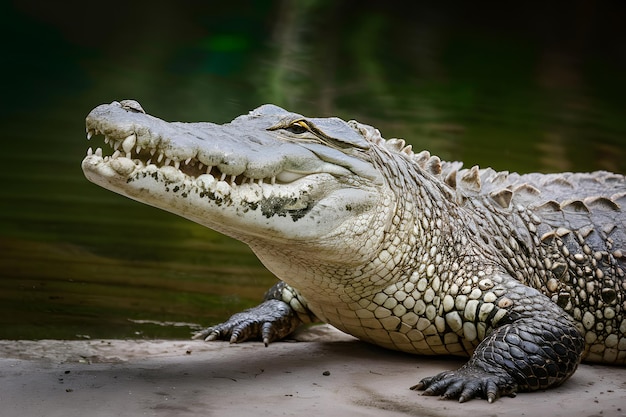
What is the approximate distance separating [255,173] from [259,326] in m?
1.09

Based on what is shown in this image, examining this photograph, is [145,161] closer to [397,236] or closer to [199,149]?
[199,149]

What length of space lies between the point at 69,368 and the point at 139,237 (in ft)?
9.36

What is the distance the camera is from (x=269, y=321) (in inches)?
151

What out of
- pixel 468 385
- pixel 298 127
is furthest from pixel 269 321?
pixel 468 385

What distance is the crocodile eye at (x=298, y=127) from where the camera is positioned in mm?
3236

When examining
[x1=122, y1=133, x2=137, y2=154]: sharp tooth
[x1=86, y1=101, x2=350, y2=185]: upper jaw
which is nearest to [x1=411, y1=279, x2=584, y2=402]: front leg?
[x1=86, y1=101, x2=350, y2=185]: upper jaw

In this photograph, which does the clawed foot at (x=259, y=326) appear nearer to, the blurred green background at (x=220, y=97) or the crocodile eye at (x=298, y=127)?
the blurred green background at (x=220, y=97)

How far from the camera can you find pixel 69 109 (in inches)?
378

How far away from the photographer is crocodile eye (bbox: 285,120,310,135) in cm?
324

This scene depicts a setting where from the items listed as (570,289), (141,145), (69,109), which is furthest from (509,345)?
(69,109)

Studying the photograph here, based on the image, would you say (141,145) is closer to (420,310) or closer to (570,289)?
(420,310)

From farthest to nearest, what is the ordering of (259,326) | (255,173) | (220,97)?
1. (220,97)
2. (259,326)
3. (255,173)

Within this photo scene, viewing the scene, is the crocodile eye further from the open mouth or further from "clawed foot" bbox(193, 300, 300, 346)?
"clawed foot" bbox(193, 300, 300, 346)

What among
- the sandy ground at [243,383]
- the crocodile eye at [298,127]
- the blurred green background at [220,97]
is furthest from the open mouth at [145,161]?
the blurred green background at [220,97]
